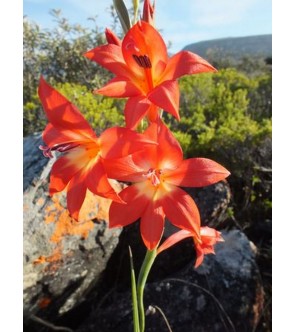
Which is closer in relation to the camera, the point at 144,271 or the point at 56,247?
the point at 144,271

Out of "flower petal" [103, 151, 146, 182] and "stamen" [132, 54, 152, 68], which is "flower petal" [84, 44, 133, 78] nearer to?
"stamen" [132, 54, 152, 68]

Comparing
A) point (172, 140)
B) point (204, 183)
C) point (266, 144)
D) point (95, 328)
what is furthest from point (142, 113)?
A: point (266, 144)

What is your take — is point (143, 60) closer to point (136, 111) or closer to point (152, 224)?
point (136, 111)

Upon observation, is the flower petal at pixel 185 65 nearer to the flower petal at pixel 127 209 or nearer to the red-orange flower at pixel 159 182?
the red-orange flower at pixel 159 182

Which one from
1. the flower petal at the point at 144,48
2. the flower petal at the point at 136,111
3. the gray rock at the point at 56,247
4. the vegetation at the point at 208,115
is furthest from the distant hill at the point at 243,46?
the flower petal at the point at 136,111

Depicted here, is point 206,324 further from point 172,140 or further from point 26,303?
point 172,140

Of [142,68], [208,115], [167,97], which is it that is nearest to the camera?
[167,97]

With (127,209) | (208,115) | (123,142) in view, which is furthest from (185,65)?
(208,115)

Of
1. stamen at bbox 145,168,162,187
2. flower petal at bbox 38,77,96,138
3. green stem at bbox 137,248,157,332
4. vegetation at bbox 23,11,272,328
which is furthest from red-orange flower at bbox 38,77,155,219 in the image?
vegetation at bbox 23,11,272,328
